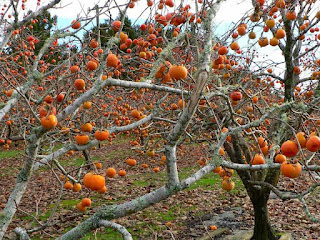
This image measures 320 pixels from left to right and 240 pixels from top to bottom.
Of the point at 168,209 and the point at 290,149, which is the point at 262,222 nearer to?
the point at 168,209

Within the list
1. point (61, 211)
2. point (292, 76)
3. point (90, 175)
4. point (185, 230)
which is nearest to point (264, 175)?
point (292, 76)

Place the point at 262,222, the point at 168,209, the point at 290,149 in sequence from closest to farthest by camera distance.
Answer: the point at 290,149
the point at 262,222
the point at 168,209

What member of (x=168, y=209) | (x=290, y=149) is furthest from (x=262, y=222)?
(x=290, y=149)

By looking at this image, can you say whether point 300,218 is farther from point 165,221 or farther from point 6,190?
point 6,190

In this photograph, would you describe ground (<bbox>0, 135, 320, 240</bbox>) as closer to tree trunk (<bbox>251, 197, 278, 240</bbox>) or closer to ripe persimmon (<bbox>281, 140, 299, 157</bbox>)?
tree trunk (<bbox>251, 197, 278, 240</bbox>)

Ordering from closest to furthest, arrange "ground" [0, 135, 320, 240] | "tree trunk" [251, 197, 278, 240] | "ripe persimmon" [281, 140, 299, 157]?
1. "ripe persimmon" [281, 140, 299, 157]
2. "tree trunk" [251, 197, 278, 240]
3. "ground" [0, 135, 320, 240]

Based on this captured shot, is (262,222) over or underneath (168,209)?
underneath

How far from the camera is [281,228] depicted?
550cm

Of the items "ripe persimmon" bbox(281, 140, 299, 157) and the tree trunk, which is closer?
"ripe persimmon" bbox(281, 140, 299, 157)

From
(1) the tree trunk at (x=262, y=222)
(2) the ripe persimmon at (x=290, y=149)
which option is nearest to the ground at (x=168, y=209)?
(1) the tree trunk at (x=262, y=222)

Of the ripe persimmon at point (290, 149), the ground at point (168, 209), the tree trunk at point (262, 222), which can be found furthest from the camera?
the ground at point (168, 209)

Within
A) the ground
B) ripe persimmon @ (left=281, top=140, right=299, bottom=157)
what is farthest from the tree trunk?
ripe persimmon @ (left=281, top=140, right=299, bottom=157)

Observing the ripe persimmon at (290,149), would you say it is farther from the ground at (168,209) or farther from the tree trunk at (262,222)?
the tree trunk at (262,222)

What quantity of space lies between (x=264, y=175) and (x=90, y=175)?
308 cm
